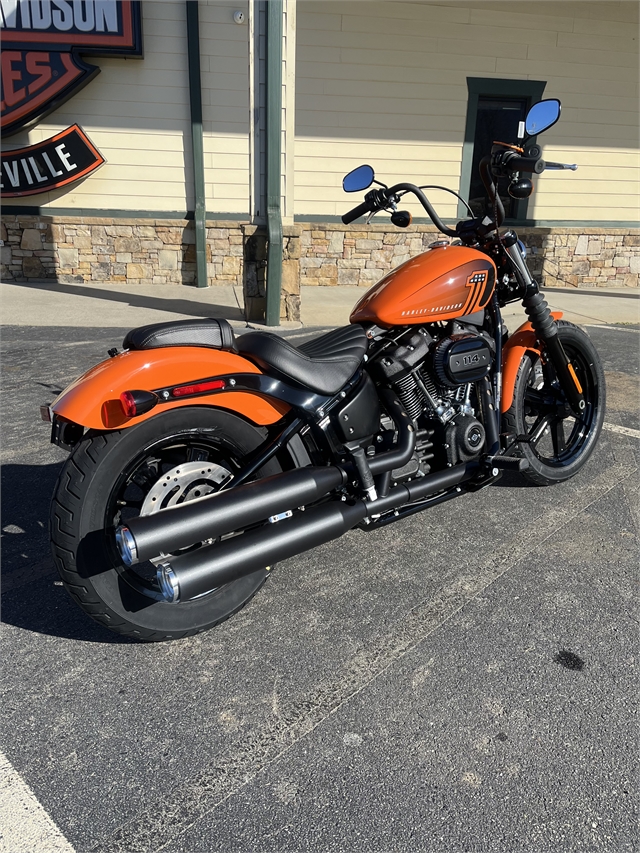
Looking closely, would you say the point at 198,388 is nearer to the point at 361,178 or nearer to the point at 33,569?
the point at 33,569

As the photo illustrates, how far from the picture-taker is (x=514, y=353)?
3246 mm

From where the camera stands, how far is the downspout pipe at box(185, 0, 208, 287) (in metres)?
8.91

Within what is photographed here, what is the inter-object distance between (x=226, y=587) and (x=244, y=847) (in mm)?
914

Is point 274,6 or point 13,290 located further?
point 13,290

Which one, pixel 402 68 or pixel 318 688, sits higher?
pixel 402 68

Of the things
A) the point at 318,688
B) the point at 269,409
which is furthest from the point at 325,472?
the point at 318,688

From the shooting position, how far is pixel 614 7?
34.3ft

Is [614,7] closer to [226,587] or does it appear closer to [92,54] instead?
[92,54]

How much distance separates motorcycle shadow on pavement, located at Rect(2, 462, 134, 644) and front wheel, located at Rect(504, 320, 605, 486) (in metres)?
2.29

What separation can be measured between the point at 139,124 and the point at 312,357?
853 centimetres

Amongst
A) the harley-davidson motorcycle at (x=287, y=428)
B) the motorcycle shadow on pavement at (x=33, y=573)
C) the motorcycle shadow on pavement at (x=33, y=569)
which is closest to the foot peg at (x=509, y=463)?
the harley-davidson motorcycle at (x=287, y=428)

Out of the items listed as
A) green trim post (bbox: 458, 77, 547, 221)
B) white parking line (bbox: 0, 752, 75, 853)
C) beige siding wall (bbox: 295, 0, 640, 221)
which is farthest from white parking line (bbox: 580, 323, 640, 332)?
white parking line (bbox: 0, 752, 75, 853)

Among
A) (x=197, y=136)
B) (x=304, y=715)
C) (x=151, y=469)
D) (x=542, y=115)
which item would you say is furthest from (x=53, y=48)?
(x=304, y=715)

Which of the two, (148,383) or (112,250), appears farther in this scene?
(112,250)
